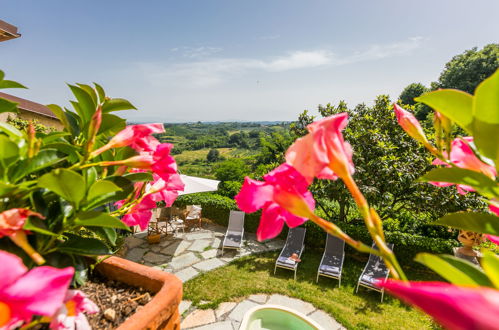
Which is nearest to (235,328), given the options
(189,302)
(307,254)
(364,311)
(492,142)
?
(189,302)

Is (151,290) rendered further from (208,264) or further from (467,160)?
(208,264)

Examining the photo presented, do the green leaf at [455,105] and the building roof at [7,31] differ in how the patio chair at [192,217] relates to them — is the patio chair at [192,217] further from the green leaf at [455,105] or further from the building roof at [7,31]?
the green leaf at [455,105]

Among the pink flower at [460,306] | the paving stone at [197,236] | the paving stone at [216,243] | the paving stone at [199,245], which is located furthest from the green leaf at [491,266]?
the paving stone at [197,236]

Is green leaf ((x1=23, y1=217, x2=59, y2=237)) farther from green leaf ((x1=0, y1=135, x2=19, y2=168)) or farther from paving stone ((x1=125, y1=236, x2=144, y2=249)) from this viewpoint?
paving stone ((x1=125, y1=236, x2=144, y2=249))

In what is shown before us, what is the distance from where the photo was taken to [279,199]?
0.49 metres

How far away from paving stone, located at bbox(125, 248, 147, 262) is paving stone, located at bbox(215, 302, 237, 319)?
3.06m

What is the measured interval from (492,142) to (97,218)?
2.92 feet

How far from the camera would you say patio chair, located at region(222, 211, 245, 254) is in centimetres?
773

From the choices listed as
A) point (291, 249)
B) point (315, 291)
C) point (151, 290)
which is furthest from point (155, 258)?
point (151, 290)

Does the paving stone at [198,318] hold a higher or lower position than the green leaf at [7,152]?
lower

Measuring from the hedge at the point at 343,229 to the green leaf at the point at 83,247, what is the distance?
765 centimetres

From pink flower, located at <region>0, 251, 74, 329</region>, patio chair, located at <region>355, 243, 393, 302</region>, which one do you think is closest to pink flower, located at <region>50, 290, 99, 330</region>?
pink flower, located at <region>0, 251, 74, 329</region>

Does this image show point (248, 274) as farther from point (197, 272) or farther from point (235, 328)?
point (235, 328)

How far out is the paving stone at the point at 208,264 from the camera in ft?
21.9
